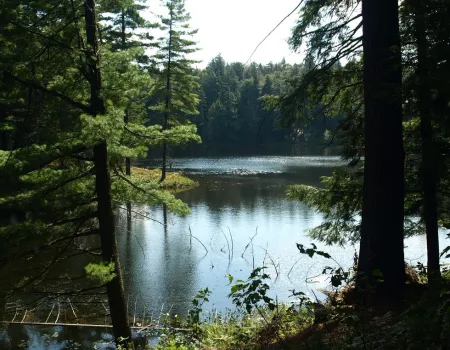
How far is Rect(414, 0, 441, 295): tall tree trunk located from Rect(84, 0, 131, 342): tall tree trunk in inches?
166

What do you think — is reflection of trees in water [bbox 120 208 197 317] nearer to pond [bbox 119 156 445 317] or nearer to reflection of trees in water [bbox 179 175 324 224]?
pond [bbox 119 156 445 317]

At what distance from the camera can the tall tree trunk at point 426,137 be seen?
495 centimetres

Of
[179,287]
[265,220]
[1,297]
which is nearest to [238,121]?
[265,220]

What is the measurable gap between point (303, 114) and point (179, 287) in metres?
6.22

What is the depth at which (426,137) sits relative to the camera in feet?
19.9

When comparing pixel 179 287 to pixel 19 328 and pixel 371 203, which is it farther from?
pixel 371 203

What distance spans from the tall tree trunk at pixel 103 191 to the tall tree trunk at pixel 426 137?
4.21 m

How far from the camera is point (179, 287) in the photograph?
37.2ft

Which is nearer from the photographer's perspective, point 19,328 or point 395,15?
point 395,15

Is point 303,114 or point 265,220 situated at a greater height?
point 303,114

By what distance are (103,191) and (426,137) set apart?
4.73m

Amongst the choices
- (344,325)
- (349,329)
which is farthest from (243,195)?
(349,329)

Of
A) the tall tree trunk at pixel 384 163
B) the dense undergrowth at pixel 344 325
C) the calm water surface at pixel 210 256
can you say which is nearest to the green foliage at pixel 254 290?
the dense undergrowth at pixel 344 325

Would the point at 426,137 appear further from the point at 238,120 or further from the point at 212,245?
the point at 238,120
